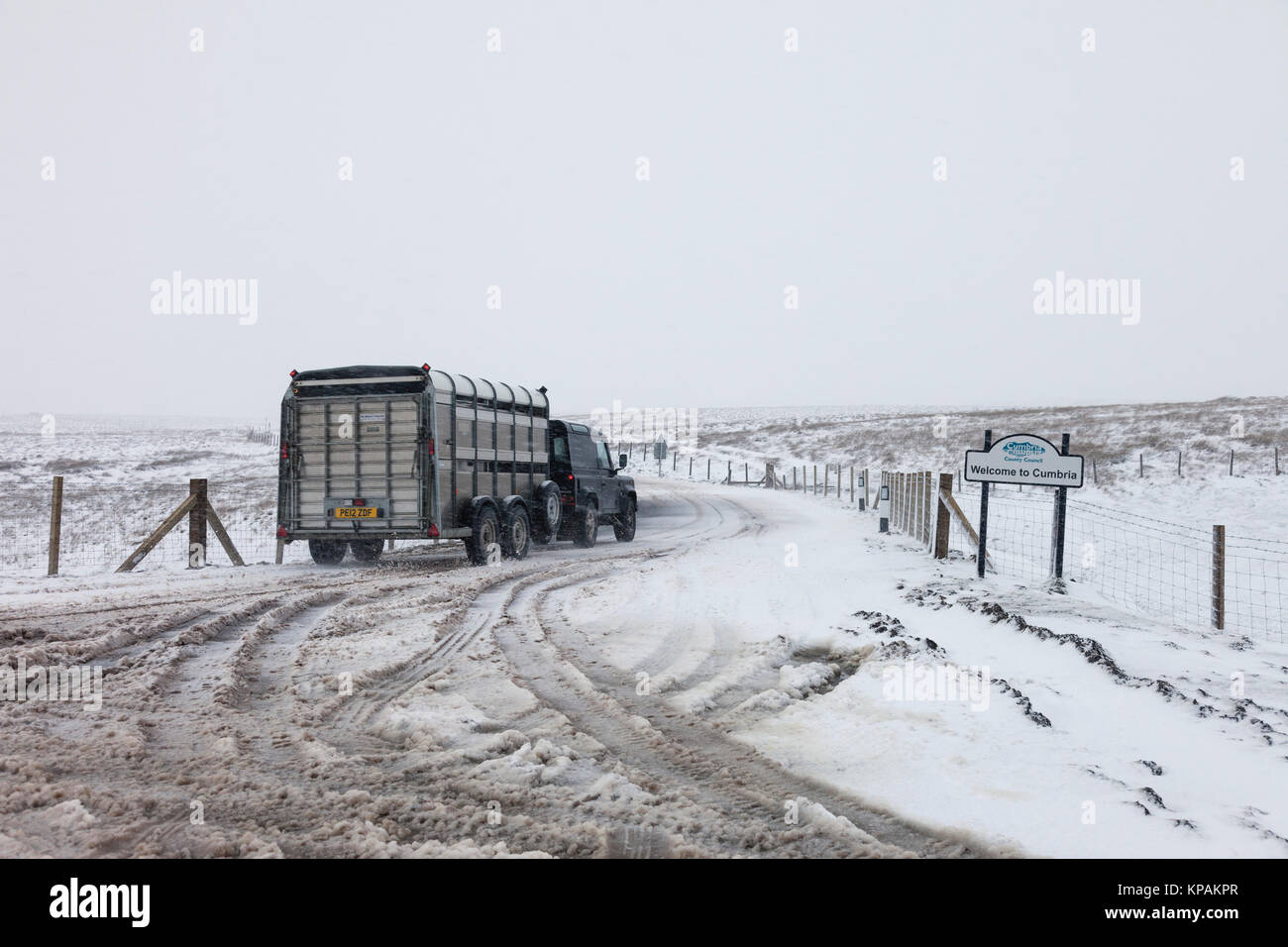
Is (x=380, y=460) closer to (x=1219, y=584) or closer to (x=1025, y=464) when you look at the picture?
(x=1025, y=464)

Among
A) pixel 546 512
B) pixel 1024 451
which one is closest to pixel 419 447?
pixel 546 512

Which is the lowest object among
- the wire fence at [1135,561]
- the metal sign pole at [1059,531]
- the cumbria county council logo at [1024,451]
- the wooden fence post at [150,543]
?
the wire fence at [1135,561]

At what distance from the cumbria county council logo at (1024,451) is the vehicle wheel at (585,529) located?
892 cm

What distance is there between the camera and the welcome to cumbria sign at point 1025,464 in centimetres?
1025

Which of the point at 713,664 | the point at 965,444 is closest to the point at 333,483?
the point at 713,664

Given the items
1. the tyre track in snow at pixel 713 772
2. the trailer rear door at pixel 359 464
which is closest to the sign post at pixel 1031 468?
the tyre track in snow at pixel 713 772

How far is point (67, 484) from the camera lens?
3441cm

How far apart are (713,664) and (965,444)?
46.4 meters

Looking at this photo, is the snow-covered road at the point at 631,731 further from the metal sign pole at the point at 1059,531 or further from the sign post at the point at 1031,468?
the sign post at the point at 1031,468

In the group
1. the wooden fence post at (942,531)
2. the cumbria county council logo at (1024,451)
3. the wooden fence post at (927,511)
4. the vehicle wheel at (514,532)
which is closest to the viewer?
the cumbria county council logo at (1024,451)

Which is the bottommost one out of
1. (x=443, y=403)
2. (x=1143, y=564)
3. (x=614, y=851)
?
(x=1143, y=564)

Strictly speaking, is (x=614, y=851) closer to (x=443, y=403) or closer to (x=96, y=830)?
(x=96, y=830)

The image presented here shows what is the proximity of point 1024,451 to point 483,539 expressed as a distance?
26.5 ft

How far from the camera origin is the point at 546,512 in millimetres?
16141
